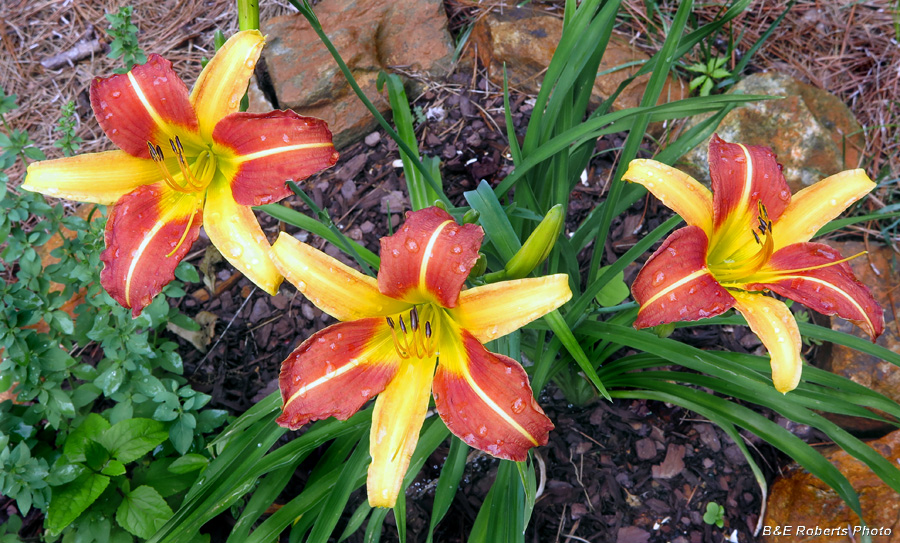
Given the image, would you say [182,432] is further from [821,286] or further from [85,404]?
[821,286]

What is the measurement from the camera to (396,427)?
1357 millimetres

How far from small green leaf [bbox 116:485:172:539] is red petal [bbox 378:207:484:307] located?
4.13 ft

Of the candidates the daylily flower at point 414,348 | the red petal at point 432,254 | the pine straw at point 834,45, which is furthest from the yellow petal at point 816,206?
the pine straw at point 834,45

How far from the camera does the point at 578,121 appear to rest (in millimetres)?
2043

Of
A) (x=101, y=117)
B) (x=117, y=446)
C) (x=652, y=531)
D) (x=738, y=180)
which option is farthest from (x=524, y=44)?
(x=117, y=446)

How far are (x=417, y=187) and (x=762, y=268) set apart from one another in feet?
3.98

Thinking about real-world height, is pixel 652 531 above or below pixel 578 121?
below

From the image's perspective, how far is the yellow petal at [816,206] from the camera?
156 centimetres

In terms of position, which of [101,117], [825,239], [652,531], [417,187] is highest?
[101,117]

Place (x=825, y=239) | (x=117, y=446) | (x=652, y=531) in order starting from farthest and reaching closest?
(x=825, y=239), (x=652, y=531), (x=117, y=446)

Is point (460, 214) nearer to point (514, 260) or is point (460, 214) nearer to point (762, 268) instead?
point (514, 260)

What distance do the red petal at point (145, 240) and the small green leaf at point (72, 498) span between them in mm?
833

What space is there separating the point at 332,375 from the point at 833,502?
A: 1863 millimetres

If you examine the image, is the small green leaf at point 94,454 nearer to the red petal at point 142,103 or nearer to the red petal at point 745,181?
the red petal at point 142,103
